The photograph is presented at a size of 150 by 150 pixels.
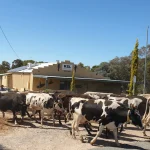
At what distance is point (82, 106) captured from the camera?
11258 millimetres

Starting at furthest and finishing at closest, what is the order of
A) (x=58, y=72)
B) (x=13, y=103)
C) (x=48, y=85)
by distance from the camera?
(x=58, y=72) → (x=48, y=85) → (x=13, y=103)

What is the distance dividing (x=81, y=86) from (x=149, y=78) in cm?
1292

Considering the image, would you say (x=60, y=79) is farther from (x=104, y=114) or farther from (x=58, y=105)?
(x=104, y=114)

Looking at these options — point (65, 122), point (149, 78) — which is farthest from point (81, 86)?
point (65, 122)

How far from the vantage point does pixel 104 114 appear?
10.7 metres

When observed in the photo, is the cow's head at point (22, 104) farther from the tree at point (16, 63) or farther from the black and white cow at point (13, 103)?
the tree at point (16, 63)

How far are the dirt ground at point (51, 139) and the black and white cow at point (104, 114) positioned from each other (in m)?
0.52

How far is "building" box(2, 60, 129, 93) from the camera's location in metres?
38.8

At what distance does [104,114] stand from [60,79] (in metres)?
28.9

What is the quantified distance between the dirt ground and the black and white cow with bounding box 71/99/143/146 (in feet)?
1.71

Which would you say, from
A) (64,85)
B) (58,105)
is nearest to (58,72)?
(64,85)

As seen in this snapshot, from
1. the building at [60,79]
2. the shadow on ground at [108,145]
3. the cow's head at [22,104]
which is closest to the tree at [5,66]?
the building at [60,79]

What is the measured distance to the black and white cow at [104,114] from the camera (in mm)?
10664

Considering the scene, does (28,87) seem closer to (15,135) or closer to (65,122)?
(65,122)
